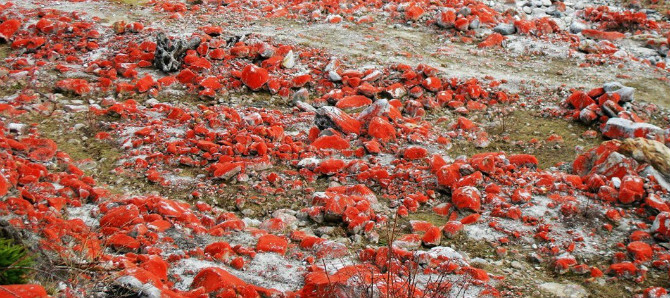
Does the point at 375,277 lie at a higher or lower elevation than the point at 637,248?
higher

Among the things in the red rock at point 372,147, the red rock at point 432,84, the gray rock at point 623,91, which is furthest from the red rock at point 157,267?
the gray rock at point 623,91

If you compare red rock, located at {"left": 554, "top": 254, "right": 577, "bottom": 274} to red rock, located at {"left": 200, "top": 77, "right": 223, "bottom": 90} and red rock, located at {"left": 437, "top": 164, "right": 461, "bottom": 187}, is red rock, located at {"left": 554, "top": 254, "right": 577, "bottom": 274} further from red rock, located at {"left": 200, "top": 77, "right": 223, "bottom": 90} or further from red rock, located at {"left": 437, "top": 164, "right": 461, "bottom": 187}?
red rock, located at {"left": 200, "top": 77, "right": 223, "bottom": 90}

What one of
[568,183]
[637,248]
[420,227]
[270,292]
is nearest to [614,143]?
[568,183]

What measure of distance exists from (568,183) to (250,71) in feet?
20.6

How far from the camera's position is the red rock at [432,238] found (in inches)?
269

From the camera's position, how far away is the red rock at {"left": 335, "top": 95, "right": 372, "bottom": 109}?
10.5 m

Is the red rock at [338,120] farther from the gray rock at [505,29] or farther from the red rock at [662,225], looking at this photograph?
the gray rock at [505,29]

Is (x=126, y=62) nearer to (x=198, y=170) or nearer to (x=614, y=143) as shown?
(x=198, y=170)

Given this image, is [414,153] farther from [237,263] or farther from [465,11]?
[465,11]

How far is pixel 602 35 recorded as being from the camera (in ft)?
44.7

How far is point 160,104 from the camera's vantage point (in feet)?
33.2

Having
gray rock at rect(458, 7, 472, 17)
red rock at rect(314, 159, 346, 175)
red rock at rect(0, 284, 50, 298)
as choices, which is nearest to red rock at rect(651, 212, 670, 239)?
red rock at rect(314, 159, 346, 175)

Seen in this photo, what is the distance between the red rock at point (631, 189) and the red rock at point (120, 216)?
21.1 ft

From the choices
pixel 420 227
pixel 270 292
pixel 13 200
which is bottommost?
pixel 420 227
